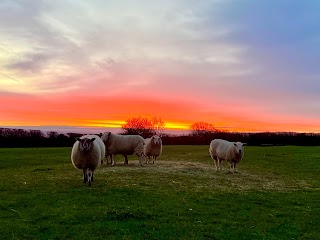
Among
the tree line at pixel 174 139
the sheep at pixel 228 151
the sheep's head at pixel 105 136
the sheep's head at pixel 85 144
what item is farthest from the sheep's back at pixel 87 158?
the tree line at pixel 174 139

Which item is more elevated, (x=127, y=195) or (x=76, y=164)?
(x=76, y=164)

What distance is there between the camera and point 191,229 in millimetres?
10008

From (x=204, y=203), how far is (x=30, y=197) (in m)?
6.63

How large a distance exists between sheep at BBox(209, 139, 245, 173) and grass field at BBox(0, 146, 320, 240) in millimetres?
3010

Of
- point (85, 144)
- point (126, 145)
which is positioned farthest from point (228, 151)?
point (85, 144)

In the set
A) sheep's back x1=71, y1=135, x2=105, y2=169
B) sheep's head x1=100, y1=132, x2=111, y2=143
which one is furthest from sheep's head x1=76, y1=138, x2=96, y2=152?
sheep's head x1=100, y1=132, x2=111, y2=143

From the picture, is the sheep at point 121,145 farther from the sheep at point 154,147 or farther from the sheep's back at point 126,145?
the sheep at point 154,147

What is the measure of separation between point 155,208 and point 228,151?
11.9 metres

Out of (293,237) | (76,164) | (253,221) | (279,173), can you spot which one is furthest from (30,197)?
(279,173)

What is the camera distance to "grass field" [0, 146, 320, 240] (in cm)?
969

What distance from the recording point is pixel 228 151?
75.6 feet

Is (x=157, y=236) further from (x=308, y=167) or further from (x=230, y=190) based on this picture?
(x=308, y=167)

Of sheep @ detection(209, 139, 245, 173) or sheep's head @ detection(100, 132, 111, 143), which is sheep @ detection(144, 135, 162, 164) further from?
sheep @ detection(209, 139, 245, 173)

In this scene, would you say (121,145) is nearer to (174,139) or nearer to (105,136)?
(105,136)
